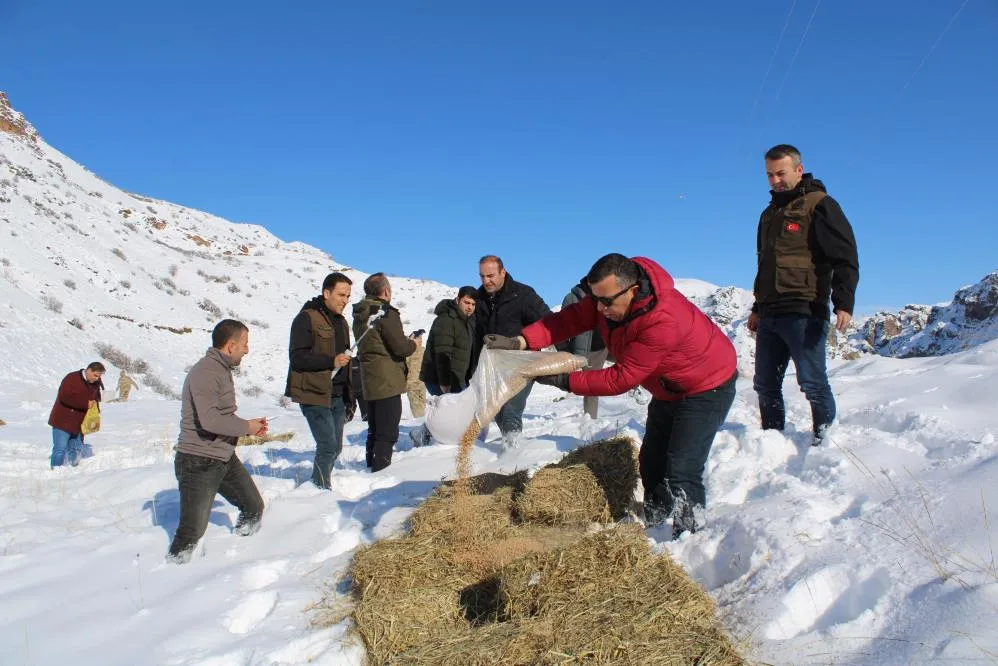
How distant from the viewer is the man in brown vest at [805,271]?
479 cm

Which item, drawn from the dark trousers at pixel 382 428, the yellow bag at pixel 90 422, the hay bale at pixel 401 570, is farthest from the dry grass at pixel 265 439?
the hay bale at pixel 401 570

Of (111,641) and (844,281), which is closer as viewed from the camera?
(111,641)

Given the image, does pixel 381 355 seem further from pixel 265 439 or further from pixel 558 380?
pixel 265 439

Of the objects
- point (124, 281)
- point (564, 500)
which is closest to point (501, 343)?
point (564, 500)

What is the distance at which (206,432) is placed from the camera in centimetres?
473

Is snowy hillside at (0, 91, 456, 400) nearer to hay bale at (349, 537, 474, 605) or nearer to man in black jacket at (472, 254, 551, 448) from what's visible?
man in black jacket at (472, 254, 551, 448)

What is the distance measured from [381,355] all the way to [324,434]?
0.95m

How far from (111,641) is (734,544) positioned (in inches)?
141

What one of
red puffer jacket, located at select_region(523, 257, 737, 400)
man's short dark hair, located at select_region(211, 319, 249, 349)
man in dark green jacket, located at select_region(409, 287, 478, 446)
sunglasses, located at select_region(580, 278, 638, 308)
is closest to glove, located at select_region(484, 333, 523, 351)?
red puffer jacket, located at select_region(523, 257, 737, 400)

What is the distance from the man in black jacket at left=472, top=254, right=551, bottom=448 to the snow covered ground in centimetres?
36

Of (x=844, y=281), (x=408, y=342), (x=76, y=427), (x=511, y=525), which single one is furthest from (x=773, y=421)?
(x=76, y=427)

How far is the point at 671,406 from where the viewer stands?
4371 mm

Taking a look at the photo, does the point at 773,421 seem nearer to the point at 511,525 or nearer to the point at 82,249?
the point at 511,525

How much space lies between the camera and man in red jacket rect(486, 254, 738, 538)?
12.9 feet
